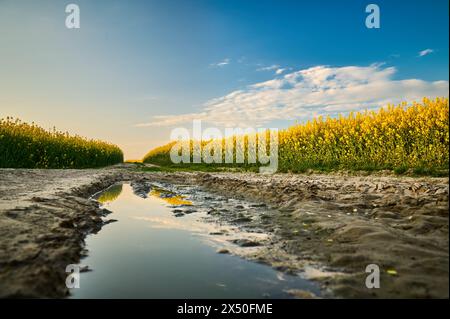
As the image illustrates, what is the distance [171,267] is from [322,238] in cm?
193

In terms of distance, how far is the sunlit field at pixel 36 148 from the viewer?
1678 centimetres

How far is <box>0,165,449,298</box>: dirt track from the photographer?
2723 millimetres

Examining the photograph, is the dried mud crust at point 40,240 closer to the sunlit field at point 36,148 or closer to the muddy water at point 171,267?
the muddy water at point 171,267

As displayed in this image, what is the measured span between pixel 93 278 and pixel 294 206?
414 centimetres

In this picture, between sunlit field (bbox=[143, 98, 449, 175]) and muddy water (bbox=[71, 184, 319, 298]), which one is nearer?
muddy water (bbox=[71, 184, 319, 298])

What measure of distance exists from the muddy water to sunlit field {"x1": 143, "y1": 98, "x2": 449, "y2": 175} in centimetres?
978

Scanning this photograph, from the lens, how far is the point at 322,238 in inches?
165

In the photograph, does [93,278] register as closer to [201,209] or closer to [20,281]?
[20,281]

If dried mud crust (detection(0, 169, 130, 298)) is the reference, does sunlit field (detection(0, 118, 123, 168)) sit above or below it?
above

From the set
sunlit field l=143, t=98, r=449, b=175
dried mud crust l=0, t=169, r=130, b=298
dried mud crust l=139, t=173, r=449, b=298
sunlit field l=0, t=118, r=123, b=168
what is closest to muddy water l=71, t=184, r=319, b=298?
dried mud crust l=0, t=169, r=130, b=298

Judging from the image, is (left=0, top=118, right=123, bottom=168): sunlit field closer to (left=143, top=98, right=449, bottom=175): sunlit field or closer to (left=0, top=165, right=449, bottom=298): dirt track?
(left=0, top=165, right=449, bottom=298): dirt track

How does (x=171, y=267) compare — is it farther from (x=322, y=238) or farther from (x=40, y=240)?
(x=322, y=238)

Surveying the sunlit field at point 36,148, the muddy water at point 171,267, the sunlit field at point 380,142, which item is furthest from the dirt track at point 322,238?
the sunlit field at point 36,148
